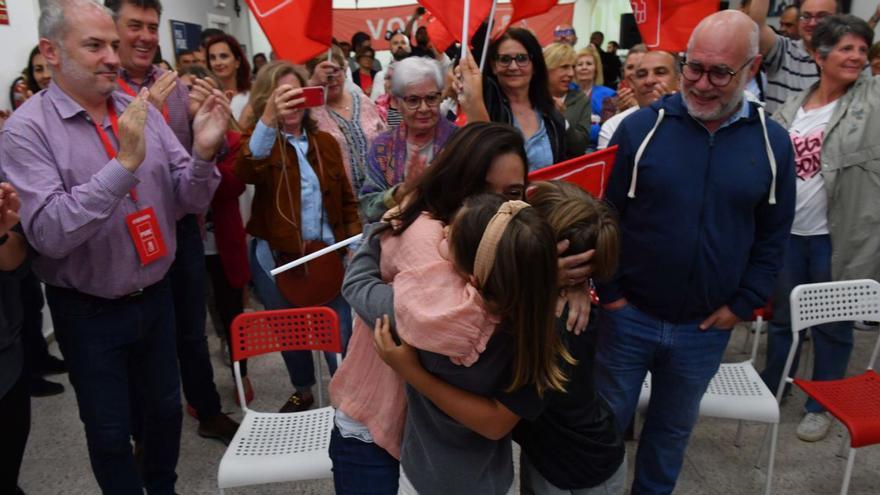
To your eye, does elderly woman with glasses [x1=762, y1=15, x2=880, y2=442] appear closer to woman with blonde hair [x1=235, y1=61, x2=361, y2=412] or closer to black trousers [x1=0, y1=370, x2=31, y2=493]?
woman with blonde hair [x1=235, y1=61, x2=361, y2=412]

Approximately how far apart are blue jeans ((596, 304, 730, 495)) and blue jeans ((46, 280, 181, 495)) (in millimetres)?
1494

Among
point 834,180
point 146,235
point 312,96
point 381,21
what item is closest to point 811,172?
point 834,180

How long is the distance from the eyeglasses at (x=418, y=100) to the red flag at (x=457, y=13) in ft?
1.28

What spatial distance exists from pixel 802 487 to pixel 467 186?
7.04 ft

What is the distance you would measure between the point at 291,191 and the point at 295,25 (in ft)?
2.18

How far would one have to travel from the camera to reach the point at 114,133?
5.96 feet

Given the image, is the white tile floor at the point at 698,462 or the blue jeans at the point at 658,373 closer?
the blue jeans at the point at 658,373

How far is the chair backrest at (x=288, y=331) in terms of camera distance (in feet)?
7.13

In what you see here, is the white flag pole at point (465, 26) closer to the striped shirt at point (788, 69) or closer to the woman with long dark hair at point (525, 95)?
the woman with long dark hair at point (525, 95)

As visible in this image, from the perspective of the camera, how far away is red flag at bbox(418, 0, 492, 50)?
7.64 ft

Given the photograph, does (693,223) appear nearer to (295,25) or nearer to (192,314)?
(295,25)

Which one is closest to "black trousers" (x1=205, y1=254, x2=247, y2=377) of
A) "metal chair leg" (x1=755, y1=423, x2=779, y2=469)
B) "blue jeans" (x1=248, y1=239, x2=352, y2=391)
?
"blue jeans" (x1=248, y1=239, x2=352, y2=391)

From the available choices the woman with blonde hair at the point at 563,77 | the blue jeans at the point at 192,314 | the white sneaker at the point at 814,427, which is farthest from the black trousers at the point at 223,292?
the white sneaker at the point at 814,427

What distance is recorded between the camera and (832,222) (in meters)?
2.70
